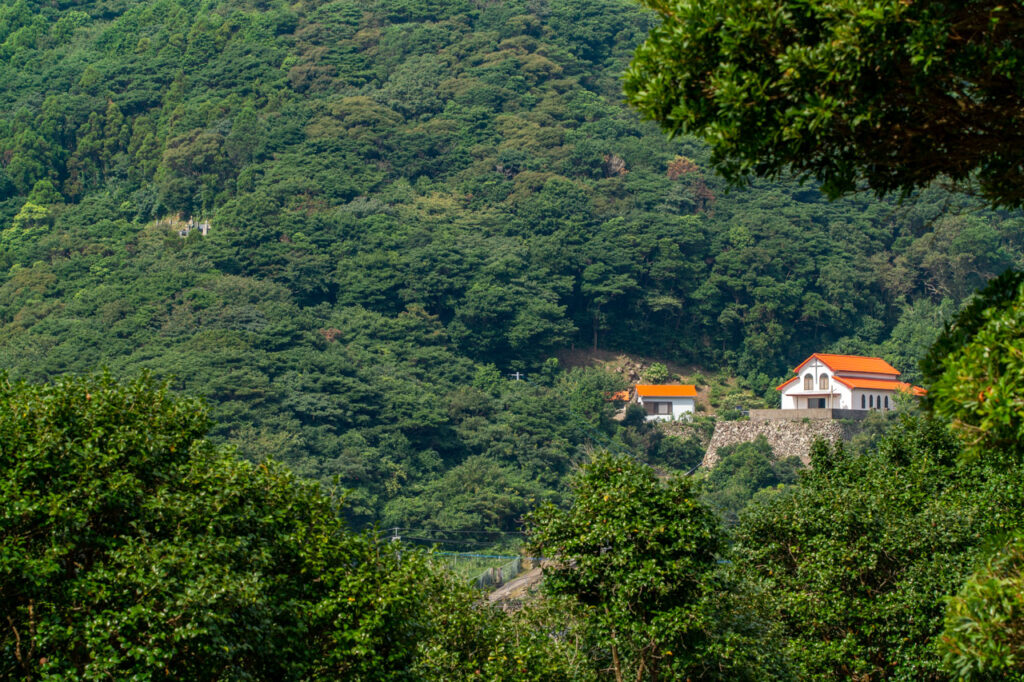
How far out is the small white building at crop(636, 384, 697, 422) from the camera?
7644 cm

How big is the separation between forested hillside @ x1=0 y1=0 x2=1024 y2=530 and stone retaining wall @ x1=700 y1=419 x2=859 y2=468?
6.65 meters

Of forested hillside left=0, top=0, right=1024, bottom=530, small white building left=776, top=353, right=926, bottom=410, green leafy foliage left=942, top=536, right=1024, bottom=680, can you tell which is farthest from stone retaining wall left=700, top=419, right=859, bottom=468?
green leafy foliage left=942, top=536, right=1024, bottom=680

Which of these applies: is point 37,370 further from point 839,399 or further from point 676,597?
point 676,597

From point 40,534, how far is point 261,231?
72509 mm

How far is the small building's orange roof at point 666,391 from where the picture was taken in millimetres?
76750

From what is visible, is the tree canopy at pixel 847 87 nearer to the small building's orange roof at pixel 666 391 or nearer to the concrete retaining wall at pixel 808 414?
the concrete retaining wall at pixel 808 414

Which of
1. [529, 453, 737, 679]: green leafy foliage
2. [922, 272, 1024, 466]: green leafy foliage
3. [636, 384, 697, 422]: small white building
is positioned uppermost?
[922, 272, 1024, 466]: green leafy foliage

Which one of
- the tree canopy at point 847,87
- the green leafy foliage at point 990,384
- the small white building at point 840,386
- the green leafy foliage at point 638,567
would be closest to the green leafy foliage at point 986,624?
the green leafy foliage at point 990,384

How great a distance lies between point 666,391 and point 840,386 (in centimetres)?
1107

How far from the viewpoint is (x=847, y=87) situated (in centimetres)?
761

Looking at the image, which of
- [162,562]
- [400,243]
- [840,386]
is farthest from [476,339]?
[162,562]

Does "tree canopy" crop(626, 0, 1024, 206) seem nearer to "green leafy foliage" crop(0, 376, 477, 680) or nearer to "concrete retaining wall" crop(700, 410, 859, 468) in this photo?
"green leafy foliage" crop(0, 376, 477, 680)

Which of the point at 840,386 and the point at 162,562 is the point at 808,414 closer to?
the point at 840,386

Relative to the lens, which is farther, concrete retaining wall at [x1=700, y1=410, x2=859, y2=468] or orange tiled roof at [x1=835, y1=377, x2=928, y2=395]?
orange tiled roof at [x1=835, y1=377, x2=928, y2=395]
